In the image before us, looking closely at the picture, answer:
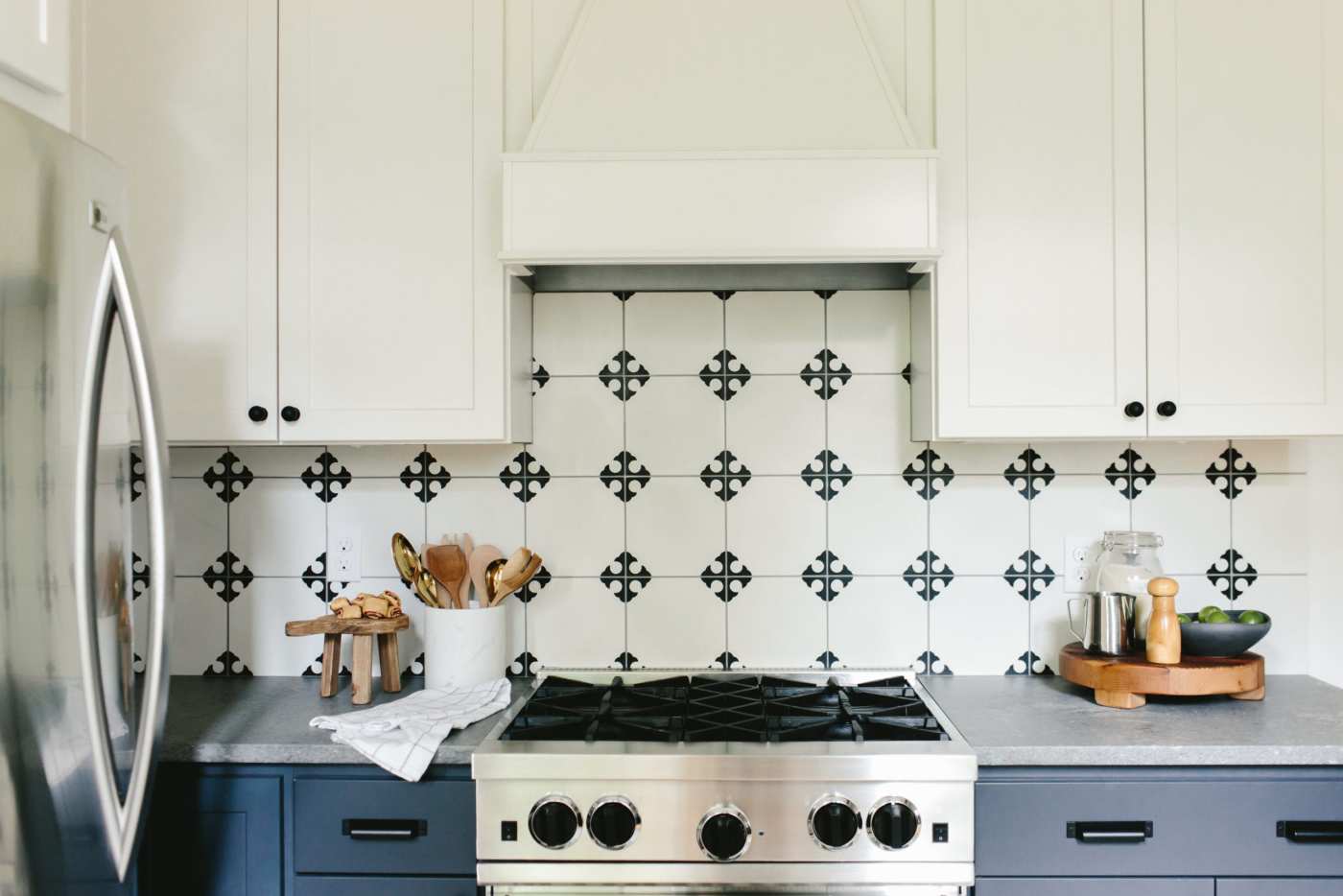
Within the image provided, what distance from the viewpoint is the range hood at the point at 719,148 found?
6.09ft

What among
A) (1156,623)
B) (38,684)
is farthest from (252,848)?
(1156,623)

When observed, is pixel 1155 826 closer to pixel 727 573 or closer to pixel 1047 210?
pixel 727 573

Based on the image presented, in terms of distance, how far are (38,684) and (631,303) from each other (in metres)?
1.45

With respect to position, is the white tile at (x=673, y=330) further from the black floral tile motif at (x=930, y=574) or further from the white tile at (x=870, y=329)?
the black floral tile motif at (x=930, y=574)

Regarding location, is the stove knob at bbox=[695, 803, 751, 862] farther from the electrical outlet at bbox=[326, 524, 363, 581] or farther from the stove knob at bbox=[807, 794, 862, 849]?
the electrical outlet at bbox=[326, 524, 363, 581]

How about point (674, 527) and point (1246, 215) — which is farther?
point (674, 527)

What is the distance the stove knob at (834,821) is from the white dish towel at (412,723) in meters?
0.66

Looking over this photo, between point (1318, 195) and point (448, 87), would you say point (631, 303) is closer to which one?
point (448, 87)

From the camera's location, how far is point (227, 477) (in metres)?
2.31

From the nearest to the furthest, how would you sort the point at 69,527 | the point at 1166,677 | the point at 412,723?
the point at 69,527 < the point at 412,723 < the point at 1166,677

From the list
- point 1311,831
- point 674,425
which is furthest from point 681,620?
point 1311,831

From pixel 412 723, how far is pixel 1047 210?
5.10ft

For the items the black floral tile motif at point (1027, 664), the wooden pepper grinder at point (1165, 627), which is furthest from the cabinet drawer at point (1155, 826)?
the black floral tile motif at point (1027, 664)

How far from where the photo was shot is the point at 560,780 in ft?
5.49
